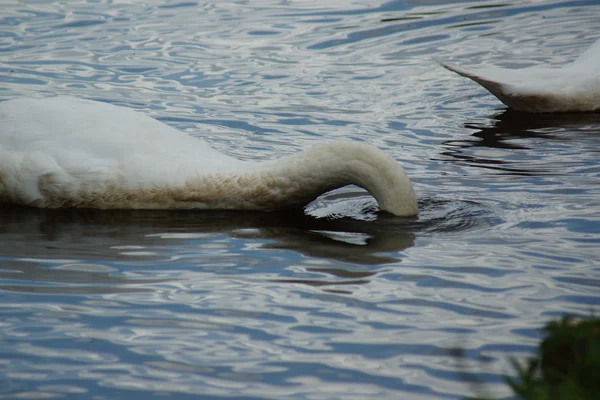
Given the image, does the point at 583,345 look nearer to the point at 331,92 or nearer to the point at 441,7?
the point at 331,92

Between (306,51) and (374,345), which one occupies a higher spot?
(306,51)

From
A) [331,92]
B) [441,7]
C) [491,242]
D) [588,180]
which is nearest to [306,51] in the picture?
[331,92]

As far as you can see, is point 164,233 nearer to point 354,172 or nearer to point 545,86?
point 354,172

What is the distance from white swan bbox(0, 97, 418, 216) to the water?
0.16 metres

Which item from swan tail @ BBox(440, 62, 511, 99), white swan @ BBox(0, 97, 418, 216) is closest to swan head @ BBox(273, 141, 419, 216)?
white swan @ BBox(0, 97, 418, 216)

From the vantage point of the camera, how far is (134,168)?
8.92m

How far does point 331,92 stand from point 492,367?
8.07 m

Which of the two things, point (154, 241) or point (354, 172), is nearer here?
point (154, 241)

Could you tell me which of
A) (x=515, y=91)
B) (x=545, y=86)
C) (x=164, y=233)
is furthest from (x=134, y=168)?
(x=545, y=86)

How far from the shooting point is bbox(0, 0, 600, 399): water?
5.77m

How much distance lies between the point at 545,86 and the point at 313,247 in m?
5.26

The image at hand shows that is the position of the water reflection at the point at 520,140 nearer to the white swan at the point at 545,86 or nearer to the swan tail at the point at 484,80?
the white swan at the point at 545,86

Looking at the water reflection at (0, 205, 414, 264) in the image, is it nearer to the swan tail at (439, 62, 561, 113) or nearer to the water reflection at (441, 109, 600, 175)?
the water reflection at (441, 109, 600, 175)

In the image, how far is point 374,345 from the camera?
599cm
